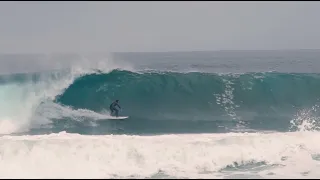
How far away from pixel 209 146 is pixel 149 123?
514 centimetres

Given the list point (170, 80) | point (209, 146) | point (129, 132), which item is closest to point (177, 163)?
point (209, 146)

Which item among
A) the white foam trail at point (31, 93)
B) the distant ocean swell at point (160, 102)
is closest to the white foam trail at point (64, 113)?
the distant ocean swell at point (160, 102)

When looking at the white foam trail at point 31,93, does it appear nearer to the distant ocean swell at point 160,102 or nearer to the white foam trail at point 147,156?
the distant ocean swell at point 160,102

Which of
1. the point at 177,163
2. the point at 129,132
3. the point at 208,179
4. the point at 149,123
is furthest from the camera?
the point at 149,123

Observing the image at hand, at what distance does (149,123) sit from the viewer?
54.4 ft

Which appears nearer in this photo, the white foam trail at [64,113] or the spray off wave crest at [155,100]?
the spray off wave crest at [155,100]

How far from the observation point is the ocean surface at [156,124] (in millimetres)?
10742

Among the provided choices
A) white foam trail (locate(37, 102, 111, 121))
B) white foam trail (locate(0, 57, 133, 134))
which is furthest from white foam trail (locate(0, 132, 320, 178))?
white foam trail (locate(37, 102, 111, 121))

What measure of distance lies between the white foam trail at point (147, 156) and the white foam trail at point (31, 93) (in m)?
4.62

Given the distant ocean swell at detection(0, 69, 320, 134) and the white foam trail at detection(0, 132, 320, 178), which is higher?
the distant ocean swell at detection(0, 69, 320, 134)

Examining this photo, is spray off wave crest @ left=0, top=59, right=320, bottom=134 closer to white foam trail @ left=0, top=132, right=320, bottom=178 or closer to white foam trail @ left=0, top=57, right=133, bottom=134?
white foam trail @ left=0, top=57, right=133, bottom=134

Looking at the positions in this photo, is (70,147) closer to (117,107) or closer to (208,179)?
(208,179)

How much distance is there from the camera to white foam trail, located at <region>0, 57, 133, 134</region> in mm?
16578

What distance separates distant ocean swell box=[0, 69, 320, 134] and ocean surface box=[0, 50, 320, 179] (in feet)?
0.15
